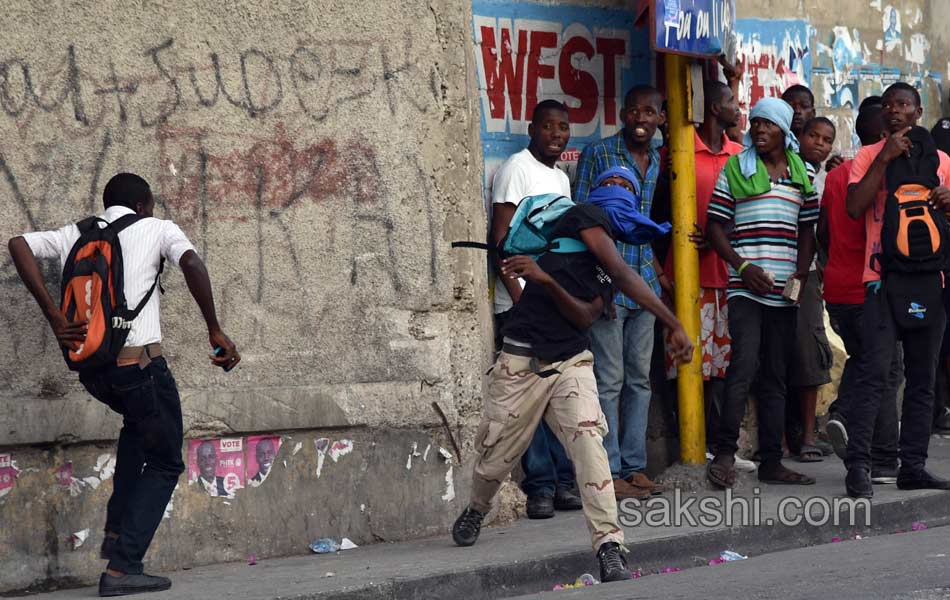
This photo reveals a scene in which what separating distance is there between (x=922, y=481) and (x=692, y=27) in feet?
8.73

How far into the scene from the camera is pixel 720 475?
8.00 metres

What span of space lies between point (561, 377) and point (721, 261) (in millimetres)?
2514

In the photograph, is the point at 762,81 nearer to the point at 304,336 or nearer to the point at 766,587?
the point at 304,336

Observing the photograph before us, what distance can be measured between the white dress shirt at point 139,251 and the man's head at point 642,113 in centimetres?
299

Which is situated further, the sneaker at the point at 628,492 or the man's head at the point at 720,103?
the man's head at the point at 720,103

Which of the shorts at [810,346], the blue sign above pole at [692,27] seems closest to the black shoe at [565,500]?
the shorts at [810,346]

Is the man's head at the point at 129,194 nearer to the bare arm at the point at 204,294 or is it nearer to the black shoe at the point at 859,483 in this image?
the bare arm at the point at 204,294

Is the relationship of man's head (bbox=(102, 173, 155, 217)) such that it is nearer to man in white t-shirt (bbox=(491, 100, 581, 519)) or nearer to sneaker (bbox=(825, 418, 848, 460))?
man in white t-shirt (bbox=(491, 100, 581, 519))

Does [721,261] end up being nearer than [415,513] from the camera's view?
No

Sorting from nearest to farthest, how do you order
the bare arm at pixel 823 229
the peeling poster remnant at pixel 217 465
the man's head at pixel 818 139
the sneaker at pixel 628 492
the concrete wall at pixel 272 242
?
the concrete wall at pixel 272 242 → the peeling poster remnant at pixel 217 465 → the sneaker at pixel 628 492 → the bare arm at pixel 823 229 → the man's head at pixel 818 139

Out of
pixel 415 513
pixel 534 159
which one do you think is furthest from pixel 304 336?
pixel 534 159

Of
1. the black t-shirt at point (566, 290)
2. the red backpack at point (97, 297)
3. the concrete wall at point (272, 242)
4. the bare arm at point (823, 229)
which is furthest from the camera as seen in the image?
the bare arm at point (823, 229)

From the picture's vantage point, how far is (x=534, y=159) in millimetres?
7793

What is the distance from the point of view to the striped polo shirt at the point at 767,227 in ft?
26.3
